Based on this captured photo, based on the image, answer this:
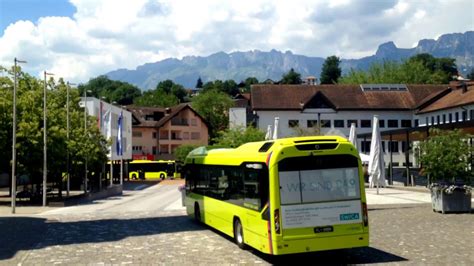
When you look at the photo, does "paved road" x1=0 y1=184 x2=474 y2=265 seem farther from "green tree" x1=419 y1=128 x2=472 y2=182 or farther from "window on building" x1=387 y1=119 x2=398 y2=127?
"window on building" x1=387 y1=119 x2=398 y2=127

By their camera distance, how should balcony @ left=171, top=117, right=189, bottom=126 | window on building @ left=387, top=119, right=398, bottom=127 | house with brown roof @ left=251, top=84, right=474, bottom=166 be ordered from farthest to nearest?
balcony @ left=171, top=117, right=189, bottom=126, window on building @ left=387, top=119, right=398, bottom=127, house with brown roof @ left=251, top=84, right=474, bottom=166

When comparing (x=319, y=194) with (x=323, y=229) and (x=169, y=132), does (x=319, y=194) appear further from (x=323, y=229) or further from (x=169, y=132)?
(x=169, y=132)

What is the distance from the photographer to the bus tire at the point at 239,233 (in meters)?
14.7

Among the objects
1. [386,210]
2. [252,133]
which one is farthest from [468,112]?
[386,210]

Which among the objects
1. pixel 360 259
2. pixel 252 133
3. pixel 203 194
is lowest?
pixel 360 259

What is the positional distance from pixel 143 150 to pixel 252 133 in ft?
200

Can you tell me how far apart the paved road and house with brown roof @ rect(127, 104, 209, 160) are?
258ft

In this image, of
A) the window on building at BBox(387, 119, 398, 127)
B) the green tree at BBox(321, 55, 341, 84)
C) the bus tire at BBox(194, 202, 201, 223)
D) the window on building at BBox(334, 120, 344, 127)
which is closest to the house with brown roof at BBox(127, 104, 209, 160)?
the window on building at BBox(334, 120, 344, 127)

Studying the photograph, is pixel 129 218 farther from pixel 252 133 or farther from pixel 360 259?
pixel 252 133

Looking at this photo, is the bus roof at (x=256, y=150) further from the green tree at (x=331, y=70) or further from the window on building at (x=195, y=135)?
the green tree at (x=331, y=70)

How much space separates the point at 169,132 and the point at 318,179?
9092cm

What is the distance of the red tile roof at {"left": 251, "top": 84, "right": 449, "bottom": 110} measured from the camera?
82.5m

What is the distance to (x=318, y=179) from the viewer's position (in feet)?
41.6

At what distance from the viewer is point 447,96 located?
250 ft
